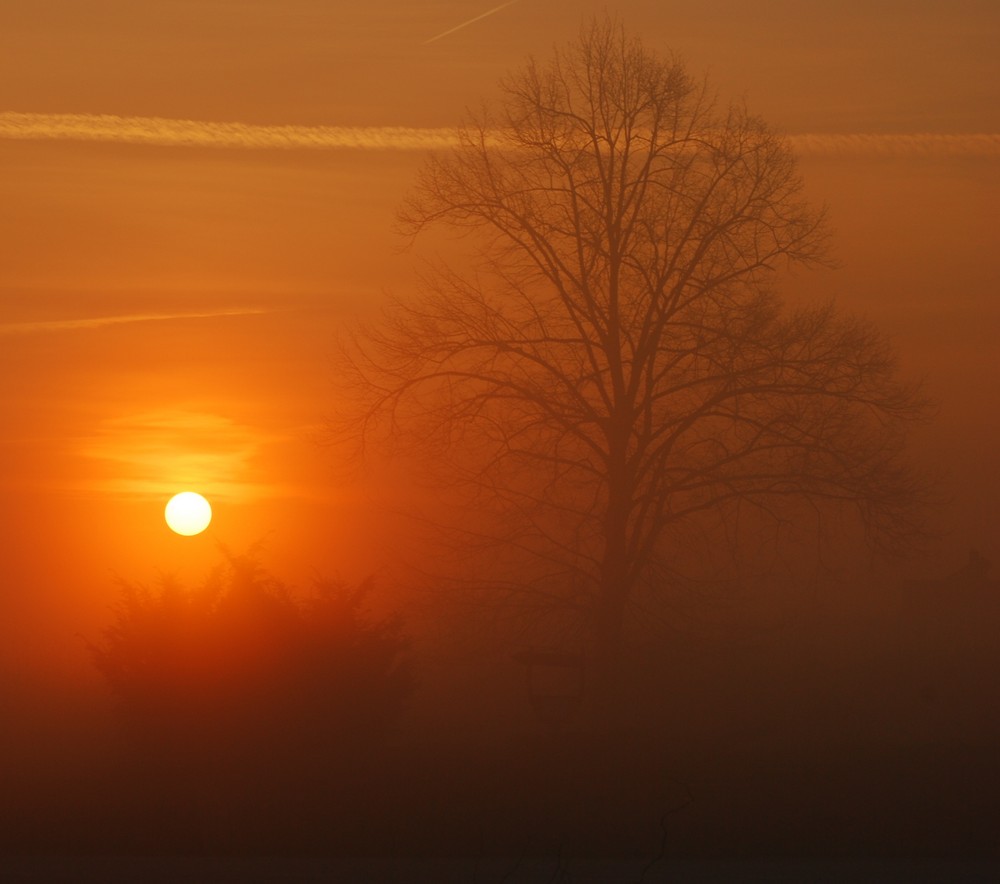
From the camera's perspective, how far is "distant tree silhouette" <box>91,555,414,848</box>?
14.0 meters

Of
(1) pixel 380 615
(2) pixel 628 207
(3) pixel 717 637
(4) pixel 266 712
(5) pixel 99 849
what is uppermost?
(2) pixel 628 207

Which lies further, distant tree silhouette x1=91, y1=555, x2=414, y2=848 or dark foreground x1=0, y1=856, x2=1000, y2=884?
distant tree silhouette x1=91, y1=555, x2=414, y2=848

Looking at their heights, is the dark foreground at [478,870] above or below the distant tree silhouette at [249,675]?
below

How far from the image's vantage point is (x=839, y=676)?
21.1 meters

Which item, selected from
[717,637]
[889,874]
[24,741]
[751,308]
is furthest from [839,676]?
[24,741]

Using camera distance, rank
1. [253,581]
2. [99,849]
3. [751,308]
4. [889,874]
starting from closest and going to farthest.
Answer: [889,874], [99,849], [253,581], [751,308]

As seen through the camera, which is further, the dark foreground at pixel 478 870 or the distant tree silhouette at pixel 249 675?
the distant tree silhouette at pixel 249 675

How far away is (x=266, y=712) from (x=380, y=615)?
1.88 metres

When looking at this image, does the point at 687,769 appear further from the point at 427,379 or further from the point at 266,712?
the point at 427,379

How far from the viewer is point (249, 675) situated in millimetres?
14336

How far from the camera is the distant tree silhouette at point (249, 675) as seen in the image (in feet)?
45.8

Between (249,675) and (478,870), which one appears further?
(249,675)

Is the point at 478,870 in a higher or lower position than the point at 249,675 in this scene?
lower

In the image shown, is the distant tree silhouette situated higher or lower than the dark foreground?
higher
